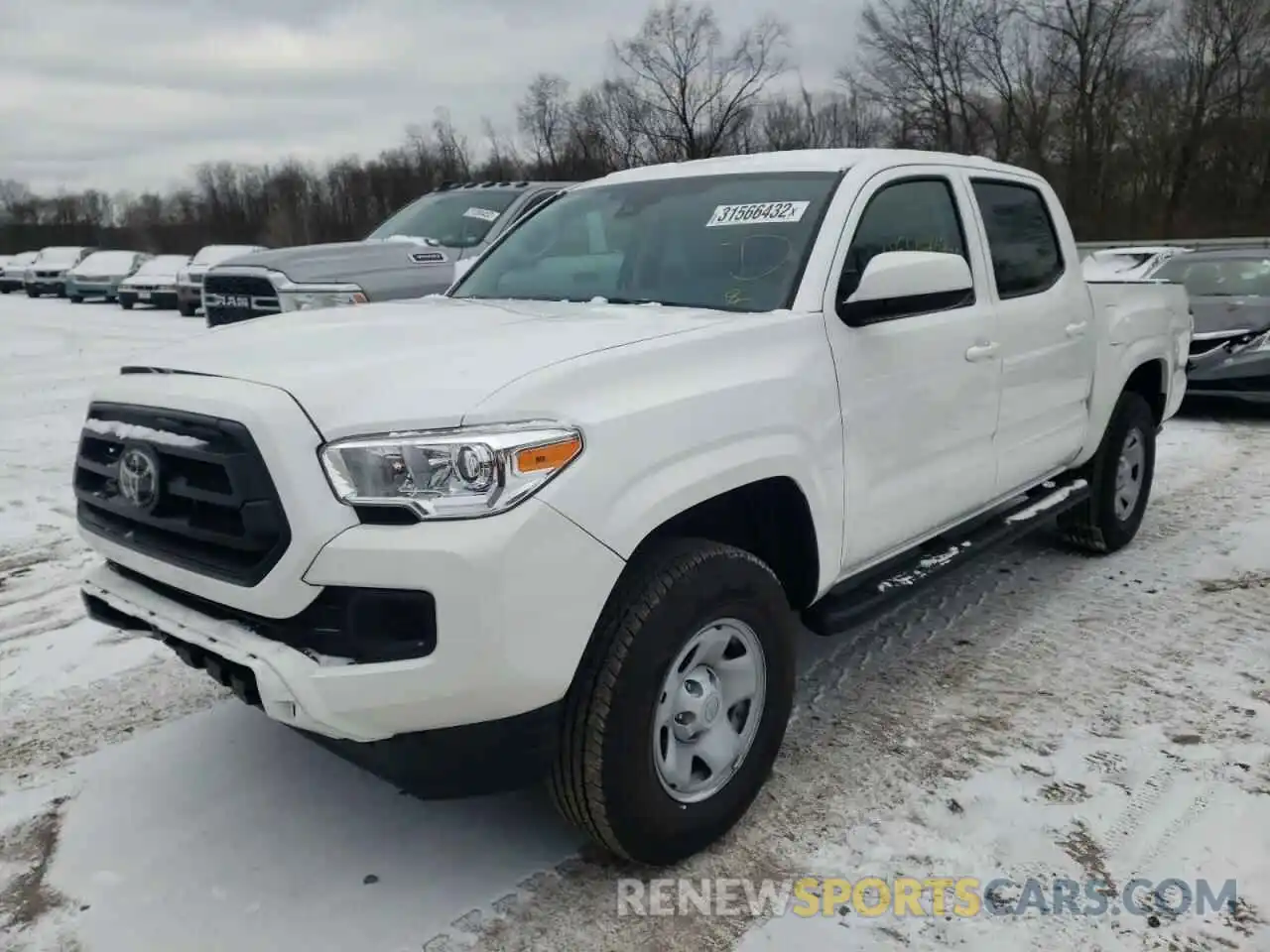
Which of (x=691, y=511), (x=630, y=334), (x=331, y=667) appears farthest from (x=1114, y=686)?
(x=331, y=667)

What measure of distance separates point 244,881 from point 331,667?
0.88 metres

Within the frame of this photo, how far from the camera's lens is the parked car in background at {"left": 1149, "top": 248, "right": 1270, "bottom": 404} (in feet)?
29.1

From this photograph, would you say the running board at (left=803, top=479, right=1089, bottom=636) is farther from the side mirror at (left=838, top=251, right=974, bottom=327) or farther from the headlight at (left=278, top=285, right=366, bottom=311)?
the headlight at (left=278, top=285, right=366, bottom=311)

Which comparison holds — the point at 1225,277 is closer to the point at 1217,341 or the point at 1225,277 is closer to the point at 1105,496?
the point at 1217,341

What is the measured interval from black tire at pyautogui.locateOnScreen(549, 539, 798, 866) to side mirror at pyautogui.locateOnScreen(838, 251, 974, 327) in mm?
902

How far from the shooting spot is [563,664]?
90.2 inches

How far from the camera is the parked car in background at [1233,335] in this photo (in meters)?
8.86

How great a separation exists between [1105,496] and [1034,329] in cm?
143

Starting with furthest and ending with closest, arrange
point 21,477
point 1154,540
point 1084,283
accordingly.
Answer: point 21,477, point 1154,540, point 1084,283

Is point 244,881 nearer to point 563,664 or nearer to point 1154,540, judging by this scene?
point 563,664

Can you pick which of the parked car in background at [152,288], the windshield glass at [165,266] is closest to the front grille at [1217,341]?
the parked car in background at [152,288]

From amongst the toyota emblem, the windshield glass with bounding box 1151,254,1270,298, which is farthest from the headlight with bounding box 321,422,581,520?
the windshield glass with bounding box 1151,254,1270,298

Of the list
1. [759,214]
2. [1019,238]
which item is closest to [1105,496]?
[1019,238]

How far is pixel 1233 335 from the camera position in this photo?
901 centimetres
